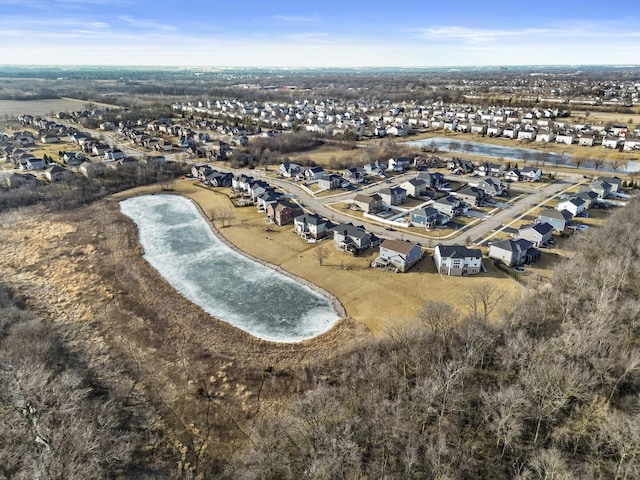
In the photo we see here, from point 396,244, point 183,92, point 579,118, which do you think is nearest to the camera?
point 396,244

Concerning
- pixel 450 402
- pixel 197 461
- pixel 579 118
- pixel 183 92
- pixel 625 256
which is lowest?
pixel 197 461

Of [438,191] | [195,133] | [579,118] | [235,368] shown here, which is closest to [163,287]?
[235,368]

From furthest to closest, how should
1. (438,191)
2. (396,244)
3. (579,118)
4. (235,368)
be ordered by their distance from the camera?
(579,118)
(438,191)
(396,244)
(235,368)

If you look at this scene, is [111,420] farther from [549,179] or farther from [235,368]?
[549,179]

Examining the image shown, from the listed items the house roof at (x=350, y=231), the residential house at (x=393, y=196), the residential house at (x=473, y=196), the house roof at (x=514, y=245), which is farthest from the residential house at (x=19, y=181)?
the house roof at (x=514, y=245)

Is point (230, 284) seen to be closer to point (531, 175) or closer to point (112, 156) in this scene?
point (531, 175)

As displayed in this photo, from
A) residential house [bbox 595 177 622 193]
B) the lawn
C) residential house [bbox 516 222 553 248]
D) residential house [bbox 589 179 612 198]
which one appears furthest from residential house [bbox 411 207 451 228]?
residential house [bbox 595 177 622 193]

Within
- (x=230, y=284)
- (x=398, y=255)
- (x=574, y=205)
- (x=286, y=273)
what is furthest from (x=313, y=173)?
(x=574, y=205)

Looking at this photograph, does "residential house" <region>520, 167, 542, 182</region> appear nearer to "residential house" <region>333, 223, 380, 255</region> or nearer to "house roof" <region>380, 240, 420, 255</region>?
"residential house" <region>333, 223, 380, 255</region>
